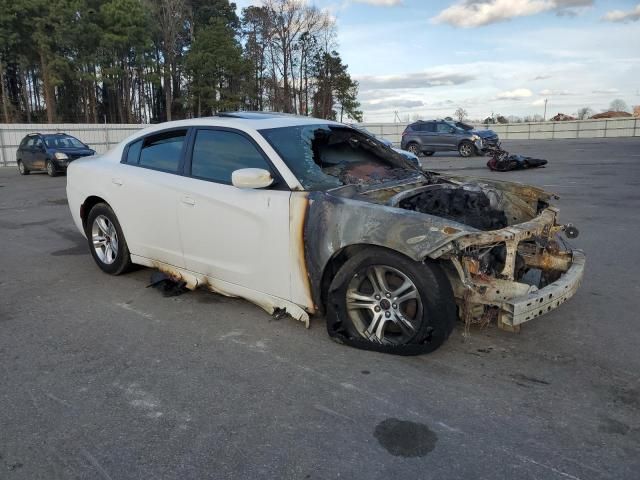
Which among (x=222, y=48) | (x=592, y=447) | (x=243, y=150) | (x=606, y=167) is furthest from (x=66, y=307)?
(x=222, y=48)

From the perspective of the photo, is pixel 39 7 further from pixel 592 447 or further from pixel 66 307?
pixel 592 447

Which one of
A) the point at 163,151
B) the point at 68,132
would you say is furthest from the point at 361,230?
the point at 68,132

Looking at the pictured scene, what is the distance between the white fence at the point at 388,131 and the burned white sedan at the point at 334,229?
59.9 ft

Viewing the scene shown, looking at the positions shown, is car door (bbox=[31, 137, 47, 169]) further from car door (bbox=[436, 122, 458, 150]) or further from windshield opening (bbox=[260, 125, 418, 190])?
windshield opening (bbox=[260, 125, 418, 190])

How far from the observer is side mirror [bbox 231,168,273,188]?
12.3 feet

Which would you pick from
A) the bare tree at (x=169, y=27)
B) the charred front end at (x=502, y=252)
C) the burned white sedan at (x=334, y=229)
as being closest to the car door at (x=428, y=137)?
the burned white sedan at (x=334, y=229)

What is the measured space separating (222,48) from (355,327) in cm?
4447

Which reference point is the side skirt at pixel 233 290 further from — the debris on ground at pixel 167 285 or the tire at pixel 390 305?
the tire at pixel 390 305

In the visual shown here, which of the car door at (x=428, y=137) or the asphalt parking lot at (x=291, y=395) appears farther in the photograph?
the car door at (x=428, y=137)

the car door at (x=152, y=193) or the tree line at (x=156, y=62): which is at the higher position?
the tree line at (x=156, y=62)

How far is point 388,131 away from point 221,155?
117ft

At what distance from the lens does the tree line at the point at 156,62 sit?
38.7 meters

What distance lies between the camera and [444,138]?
2408 centimetres

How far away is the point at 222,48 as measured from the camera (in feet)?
145
